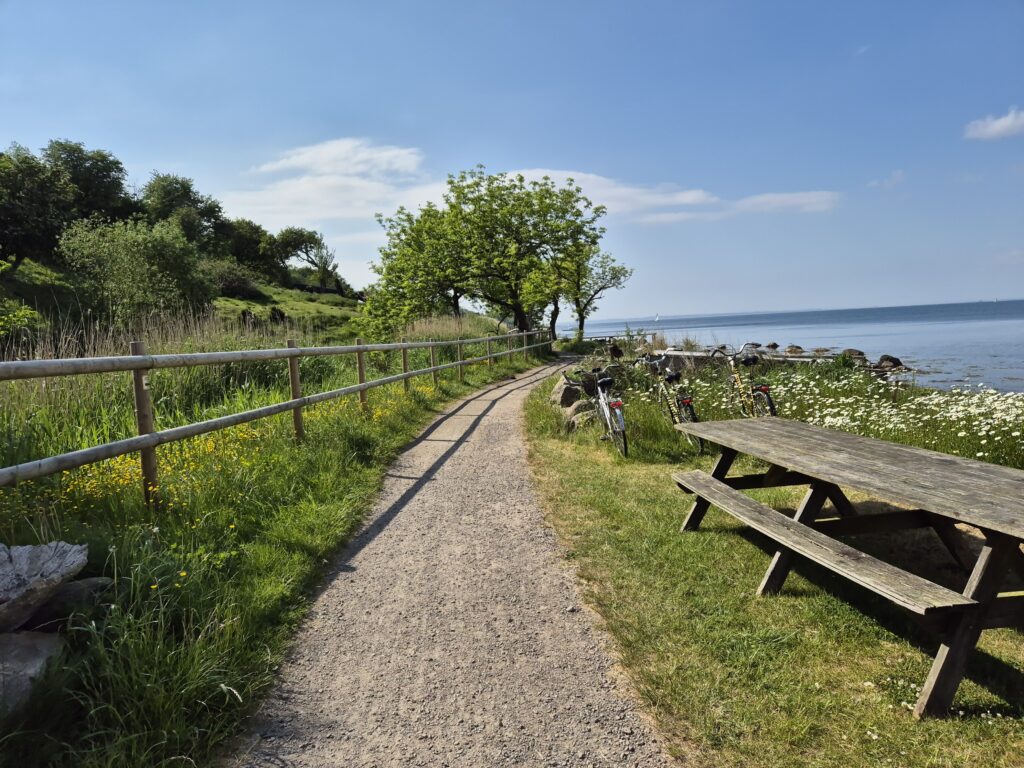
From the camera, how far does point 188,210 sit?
51.7m

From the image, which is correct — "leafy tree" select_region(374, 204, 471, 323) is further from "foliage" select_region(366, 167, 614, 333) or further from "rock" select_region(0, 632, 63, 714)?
"rock" select_region(0, 632, 63, 714)

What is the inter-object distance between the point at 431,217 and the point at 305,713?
28.1 m

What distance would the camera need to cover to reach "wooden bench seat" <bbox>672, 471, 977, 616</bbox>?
7.84 feet

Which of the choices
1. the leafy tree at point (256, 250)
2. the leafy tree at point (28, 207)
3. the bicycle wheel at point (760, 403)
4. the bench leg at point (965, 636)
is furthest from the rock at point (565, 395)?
the leafy tree at point (256, 250)

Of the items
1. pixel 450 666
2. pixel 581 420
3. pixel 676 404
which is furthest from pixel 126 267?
pixel 450 666

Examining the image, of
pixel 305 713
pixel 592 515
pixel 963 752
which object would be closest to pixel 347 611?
pixel 305 713

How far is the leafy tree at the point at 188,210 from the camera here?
50969 millimetres

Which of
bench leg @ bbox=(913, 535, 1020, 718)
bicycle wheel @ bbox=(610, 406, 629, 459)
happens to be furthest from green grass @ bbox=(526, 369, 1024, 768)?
bicycle wheel @ bbox=(610, 406, 629, 459)

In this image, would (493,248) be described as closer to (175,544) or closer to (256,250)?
(175,544)

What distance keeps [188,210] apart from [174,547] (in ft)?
191

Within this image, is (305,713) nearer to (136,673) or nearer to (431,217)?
(136,673)

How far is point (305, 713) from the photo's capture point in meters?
2.43

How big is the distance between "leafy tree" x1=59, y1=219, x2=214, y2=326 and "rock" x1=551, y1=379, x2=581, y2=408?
24.2m

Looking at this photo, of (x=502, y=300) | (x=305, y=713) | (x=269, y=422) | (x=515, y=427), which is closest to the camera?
(x=305, y=713)
